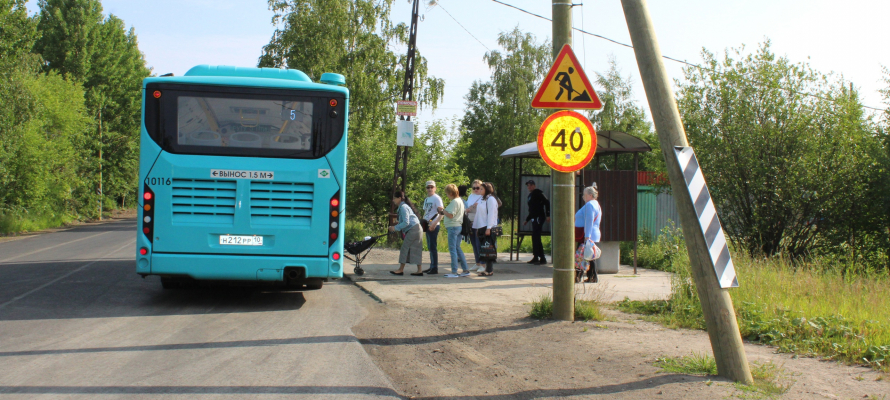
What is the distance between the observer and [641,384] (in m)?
4.75

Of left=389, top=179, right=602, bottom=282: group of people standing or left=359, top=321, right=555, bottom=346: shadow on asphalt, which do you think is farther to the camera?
left=389, top=179, right=602, bottom=282: group of people standing

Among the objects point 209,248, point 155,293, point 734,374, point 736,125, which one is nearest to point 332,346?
point 209,248

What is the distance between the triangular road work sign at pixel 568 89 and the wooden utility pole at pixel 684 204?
178 cm

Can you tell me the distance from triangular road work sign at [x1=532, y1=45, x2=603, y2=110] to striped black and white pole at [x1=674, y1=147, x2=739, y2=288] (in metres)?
2.17

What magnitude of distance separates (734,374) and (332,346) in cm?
345

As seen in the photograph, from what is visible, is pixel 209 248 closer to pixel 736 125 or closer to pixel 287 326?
pixel 287 326

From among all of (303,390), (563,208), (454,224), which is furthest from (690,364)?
(454,224)

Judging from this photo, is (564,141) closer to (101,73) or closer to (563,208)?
(563,208)

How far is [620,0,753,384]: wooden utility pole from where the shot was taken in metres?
4.75

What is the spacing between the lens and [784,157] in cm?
1263

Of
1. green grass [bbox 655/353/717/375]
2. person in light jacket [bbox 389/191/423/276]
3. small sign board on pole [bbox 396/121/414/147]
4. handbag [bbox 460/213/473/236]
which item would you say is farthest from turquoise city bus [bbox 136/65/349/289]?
small sign board on pole [bbox 396/121/414/147]

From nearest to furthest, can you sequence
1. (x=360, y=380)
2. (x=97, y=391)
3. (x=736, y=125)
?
(x=97, y=391), (x=360, y=380), (x=736, y=125)

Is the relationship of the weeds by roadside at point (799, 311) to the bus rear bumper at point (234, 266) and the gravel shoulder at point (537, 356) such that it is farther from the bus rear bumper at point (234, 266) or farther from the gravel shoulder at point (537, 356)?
the bus rear bumper at point (234, 266)

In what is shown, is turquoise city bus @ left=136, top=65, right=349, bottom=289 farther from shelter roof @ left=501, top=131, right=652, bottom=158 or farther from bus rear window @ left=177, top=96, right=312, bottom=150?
shelter roof @ left=501, top=131, right=652, bottom=158
